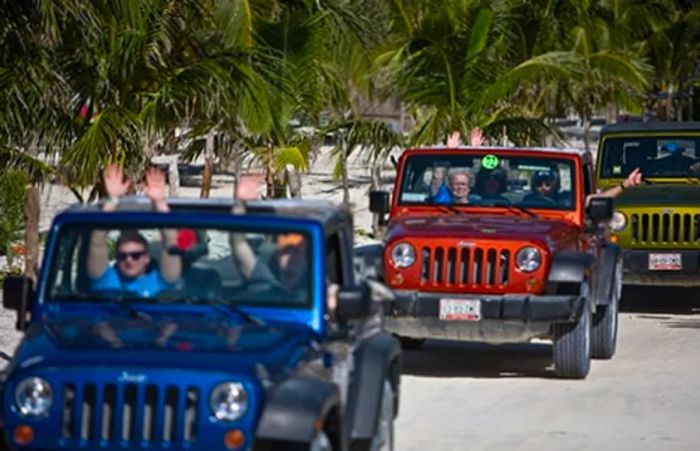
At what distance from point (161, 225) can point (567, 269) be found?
17.4 ft

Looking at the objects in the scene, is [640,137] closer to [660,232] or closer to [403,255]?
[660,232]

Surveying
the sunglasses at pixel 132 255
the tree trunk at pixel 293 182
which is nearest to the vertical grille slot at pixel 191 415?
the sunglasses at pixel 132 255

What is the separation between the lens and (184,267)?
8.08m

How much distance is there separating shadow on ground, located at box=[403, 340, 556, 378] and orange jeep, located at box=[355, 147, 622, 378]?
69 cm

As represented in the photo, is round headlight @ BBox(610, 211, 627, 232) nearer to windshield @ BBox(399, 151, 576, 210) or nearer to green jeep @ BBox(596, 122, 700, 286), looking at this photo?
green jeep @ BBox(596, 122, 700, 286)

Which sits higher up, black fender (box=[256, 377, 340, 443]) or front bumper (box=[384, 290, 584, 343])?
black fender (box=[256, 377, 340, 443])

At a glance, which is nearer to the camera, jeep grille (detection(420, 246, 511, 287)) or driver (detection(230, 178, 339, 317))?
driver (detection(230, 178, 339, 317))

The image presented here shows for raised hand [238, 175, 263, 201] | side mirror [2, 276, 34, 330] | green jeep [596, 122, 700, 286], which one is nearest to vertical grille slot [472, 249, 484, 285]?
green jeep [596, 122, 700, 286]

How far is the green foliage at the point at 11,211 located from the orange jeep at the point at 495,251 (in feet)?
25.5

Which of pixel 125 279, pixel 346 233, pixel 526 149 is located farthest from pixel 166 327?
pixel 526 149

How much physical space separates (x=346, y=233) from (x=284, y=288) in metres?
0.74

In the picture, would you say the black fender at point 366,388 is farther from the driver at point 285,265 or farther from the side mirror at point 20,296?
the side mirror at point 20,296

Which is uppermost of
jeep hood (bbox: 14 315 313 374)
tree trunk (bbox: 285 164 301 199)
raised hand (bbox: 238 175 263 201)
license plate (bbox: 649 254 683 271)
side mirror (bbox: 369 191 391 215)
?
raised hand (bbox: 238 175 263 201)

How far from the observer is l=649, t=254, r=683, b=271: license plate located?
17094 millimetres
